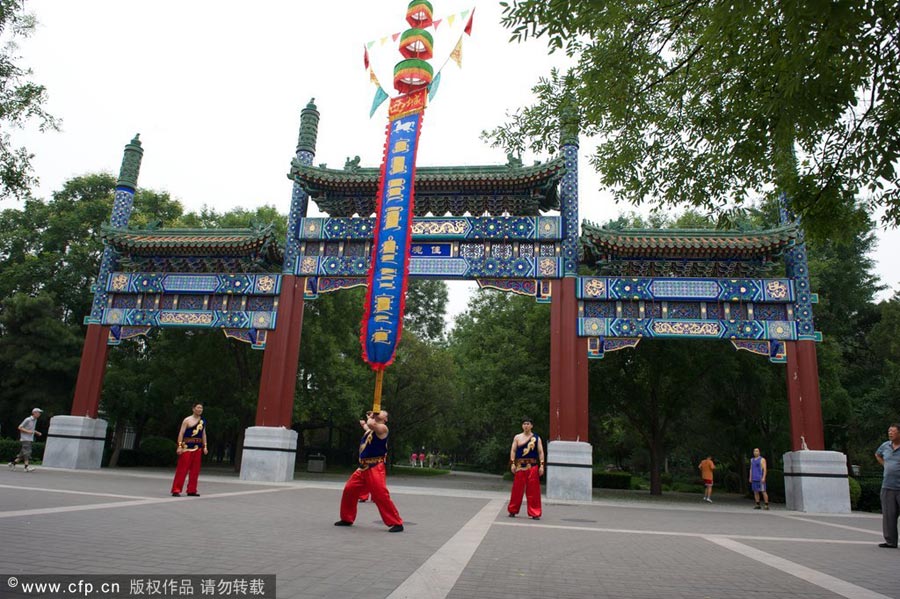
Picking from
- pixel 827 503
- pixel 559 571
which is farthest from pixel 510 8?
pixel 827 503

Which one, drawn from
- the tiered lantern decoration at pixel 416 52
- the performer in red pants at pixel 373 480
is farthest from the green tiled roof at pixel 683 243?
the performer in red pants at pixel 373 480

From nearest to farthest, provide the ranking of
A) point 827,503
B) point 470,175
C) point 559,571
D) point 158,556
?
point 158,556, point 559,571, point 827,503, point 470,175

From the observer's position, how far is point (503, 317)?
79.3ft

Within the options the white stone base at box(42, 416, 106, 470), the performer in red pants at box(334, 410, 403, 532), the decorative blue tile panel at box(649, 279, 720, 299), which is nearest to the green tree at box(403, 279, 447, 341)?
the white stone base at box(42, 416, 106, 470)

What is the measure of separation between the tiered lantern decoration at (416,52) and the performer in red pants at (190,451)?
10.4 meters

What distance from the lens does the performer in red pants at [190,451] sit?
406 inches

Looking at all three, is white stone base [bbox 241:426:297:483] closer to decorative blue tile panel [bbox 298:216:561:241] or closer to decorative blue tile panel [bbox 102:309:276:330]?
decorative blue tile panel [bbox 102:309:276:330]

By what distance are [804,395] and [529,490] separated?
9.81 meters

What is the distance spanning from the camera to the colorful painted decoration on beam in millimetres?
13859

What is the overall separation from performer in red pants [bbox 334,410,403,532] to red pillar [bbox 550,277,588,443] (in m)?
9.02

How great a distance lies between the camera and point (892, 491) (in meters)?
7.65

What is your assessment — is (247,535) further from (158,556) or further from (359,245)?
(359,245)

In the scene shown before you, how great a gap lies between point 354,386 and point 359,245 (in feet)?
28.1

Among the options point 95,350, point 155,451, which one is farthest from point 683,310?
point 155,451
